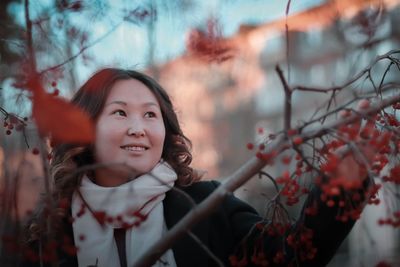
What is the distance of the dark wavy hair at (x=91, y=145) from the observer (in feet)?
7.05

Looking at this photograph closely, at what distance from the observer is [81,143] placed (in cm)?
224

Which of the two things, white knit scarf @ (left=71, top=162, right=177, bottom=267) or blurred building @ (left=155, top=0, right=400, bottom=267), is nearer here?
white knit scarf @ (left=71, top=162, right=177, bottom=267)

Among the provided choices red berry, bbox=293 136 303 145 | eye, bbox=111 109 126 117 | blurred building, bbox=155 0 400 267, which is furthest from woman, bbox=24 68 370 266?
blurred building, bbox=155 0 400 267

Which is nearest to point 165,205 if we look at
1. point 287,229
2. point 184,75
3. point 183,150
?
point 183,150

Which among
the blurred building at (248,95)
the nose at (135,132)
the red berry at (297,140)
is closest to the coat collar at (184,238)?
the nose at (135,132)

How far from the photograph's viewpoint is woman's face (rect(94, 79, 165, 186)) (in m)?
2.04

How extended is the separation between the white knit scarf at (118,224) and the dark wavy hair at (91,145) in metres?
0.17

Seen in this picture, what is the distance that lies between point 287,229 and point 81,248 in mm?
807

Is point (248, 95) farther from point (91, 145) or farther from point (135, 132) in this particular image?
point (135, 132)

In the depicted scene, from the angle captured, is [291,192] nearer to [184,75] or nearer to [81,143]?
[81,143]

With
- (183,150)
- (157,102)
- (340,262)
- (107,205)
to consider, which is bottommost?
(340,262)

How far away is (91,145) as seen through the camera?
221 centimetres

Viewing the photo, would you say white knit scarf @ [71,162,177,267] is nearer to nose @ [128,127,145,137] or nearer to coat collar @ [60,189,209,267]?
coat collar @ [60,189,209,267]

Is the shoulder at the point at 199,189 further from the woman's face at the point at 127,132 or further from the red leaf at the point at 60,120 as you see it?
the red leaf at the point at 60,120
